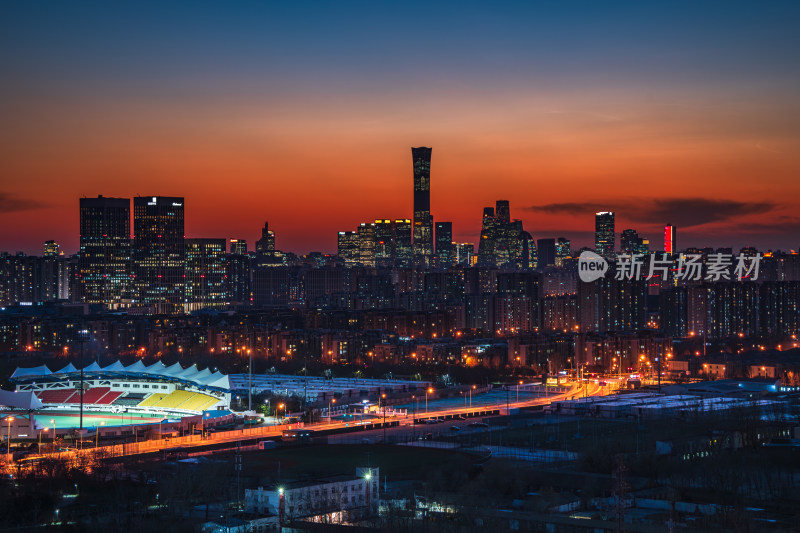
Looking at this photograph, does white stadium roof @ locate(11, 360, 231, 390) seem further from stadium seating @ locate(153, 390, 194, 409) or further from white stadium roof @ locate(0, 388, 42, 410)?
white stadium roof @ locate(0, 388, 42, 410)

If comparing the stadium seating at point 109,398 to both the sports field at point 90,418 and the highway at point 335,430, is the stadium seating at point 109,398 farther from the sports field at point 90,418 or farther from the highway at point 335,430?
the highway at point 335,430

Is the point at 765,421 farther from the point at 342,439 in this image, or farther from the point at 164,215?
the point at 164,215

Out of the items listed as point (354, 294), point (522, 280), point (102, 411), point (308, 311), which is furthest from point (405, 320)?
point (102, 411)

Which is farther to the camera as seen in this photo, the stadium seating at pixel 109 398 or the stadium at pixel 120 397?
the stadium seating at pixel 109 398

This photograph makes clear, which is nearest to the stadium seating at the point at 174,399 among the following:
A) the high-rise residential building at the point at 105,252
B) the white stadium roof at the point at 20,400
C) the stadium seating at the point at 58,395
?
the stadium seating at the point at 58,395

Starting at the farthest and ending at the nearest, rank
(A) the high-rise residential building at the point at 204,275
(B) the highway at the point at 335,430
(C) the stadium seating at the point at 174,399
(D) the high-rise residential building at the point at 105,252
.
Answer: (A) the high-rise residential building at the point at 204,275 < (D) the high-rise residential building at the point at 105,252 < (C) the stadium seating at the point at 174,399 < (B) the highway at the point at 335,430

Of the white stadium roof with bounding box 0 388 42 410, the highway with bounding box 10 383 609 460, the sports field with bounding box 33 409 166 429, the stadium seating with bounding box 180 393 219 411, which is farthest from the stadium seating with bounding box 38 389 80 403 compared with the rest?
the highway with bounding box 10 383 609 460

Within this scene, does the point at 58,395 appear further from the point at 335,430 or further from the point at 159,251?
the point at 159,251
